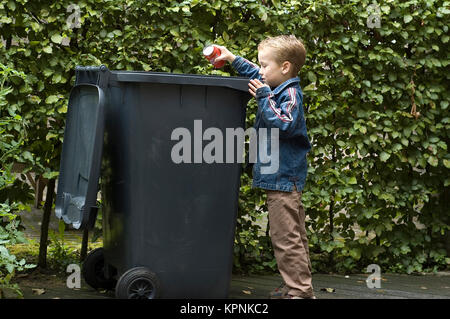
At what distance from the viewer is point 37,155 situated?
4.99m

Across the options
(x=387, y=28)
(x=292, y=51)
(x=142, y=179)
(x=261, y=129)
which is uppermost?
(x=387, y=28)

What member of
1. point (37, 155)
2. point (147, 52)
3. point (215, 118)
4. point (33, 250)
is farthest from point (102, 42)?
point (33, 250)

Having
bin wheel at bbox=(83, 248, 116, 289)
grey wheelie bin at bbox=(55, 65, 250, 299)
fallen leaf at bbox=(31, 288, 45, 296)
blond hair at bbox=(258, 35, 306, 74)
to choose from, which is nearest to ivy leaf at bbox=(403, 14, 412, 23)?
blond hair at bbox=(258, 35, 306, 74)

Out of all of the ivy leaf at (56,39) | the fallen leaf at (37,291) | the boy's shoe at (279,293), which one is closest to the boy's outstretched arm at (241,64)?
the ivy leaf at (56,39)

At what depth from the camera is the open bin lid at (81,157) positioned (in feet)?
12.6

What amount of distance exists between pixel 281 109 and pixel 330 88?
1435mm

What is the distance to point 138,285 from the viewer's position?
155 inches

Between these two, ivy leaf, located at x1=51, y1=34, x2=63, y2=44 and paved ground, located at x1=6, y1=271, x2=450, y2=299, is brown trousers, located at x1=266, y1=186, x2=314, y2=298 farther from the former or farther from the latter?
ivy leaf, located at x1=51, y1=34, x2=63, y2=44

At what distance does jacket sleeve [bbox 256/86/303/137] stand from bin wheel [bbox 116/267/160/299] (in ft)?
3.44

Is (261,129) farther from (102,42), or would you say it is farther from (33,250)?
→ (33,250)

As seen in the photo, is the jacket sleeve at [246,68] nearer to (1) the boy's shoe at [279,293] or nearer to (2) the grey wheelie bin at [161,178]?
(2) the grey wheelie bin at [161,178]

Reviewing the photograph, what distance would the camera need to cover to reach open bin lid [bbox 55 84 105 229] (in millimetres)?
3848
